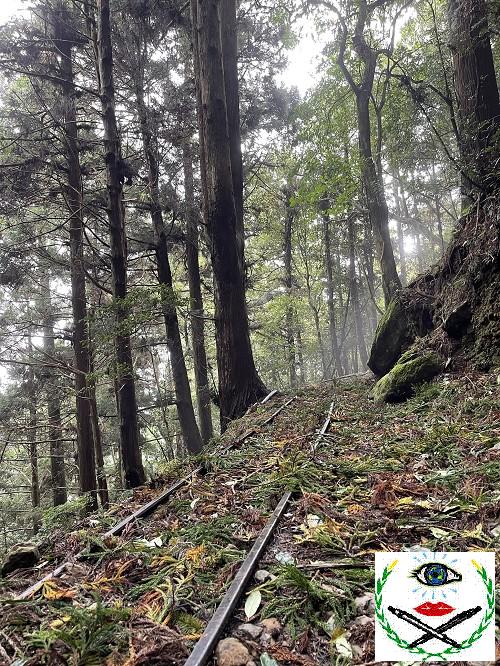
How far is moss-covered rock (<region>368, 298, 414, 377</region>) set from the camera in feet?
27.3

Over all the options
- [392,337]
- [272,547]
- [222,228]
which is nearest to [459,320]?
[392,337]

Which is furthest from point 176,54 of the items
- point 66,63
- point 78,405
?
point 78,405

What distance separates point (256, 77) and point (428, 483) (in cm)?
1423

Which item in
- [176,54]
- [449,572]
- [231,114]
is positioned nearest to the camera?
[449,572]

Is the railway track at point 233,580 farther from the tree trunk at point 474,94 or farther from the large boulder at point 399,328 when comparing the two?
the tree trunk at point 474,94

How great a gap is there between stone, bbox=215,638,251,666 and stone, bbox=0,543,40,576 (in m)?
1.57

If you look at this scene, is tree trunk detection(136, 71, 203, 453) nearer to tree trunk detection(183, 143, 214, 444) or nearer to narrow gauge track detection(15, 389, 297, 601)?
tree trunk detection(183, 143, 214, 444)

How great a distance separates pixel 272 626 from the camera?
1799 mm

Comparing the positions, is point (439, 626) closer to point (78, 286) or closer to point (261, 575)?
point (261, 575)

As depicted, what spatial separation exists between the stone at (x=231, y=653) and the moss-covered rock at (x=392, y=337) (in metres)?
7.34

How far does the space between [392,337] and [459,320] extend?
2.19 m

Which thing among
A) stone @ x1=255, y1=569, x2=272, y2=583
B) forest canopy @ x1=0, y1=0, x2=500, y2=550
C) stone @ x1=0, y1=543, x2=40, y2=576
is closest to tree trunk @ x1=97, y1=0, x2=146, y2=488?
forest canopy @ x1=0, y1=0, x2=500, y2=550

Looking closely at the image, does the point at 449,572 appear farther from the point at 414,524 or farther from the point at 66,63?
the point at 66,63

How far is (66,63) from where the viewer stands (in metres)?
10.5
